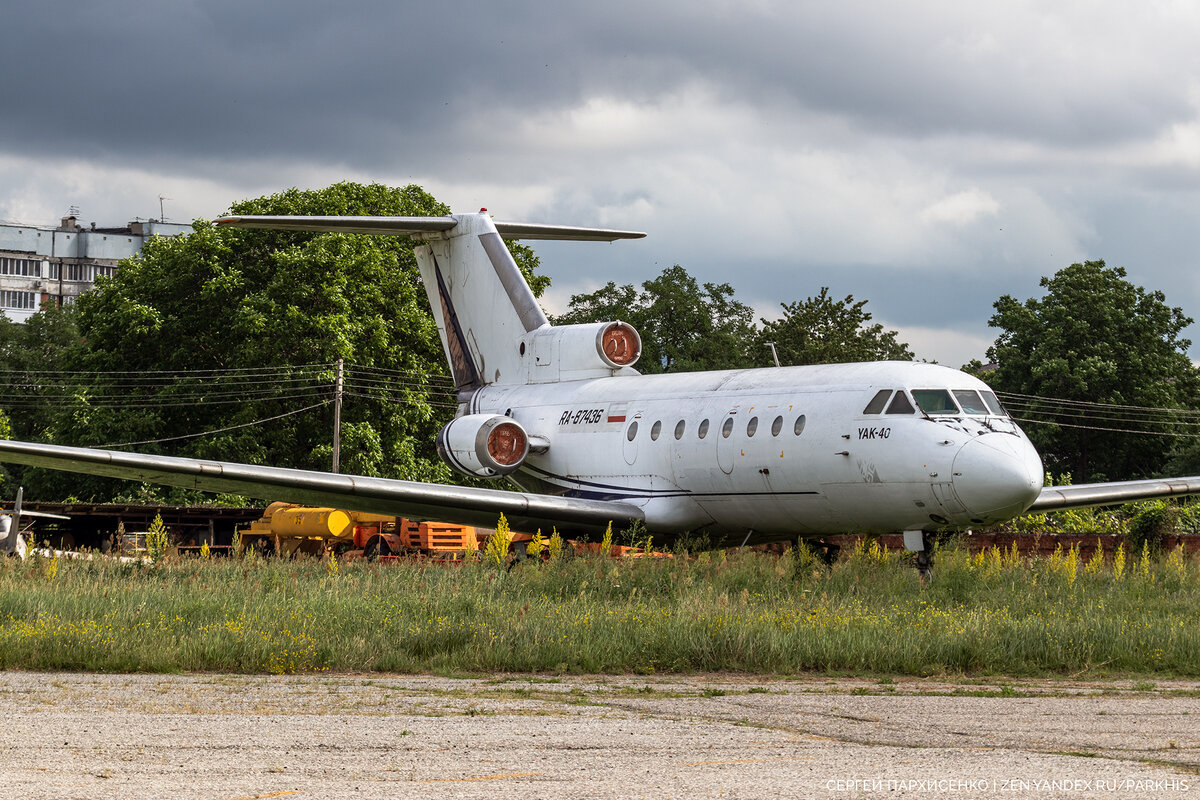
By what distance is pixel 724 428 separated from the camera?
20.1m

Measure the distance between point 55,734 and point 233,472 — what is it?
10.9 m

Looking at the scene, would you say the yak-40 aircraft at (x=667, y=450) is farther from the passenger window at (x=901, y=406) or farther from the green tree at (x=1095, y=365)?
the green tree at (x=1095, y=365)

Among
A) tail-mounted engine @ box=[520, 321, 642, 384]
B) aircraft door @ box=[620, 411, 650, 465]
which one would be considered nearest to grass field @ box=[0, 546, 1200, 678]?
aircraft door @ box=[620, 411, 650, 465]

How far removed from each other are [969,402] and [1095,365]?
44789 mm

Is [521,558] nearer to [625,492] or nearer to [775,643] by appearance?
[625,492]

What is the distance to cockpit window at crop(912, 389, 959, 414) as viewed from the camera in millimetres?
17859

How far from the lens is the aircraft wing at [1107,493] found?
20.3 meters

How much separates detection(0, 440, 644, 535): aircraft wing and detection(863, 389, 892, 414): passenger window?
14.5ft

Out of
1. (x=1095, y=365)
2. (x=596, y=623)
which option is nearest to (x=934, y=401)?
(x=596, y=623)

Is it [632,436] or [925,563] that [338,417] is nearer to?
[632,436]

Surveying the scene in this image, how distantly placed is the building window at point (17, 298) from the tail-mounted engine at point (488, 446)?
117460mm

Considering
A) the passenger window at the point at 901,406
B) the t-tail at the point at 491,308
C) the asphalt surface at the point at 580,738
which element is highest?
the t-tail at the point at 491,308

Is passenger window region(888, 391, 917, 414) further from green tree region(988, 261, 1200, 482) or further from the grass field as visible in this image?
green tree region(988, 261, 1200, 482)

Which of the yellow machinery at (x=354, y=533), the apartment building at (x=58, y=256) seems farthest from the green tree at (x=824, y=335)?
the apartment building at (x=58, y=256)
